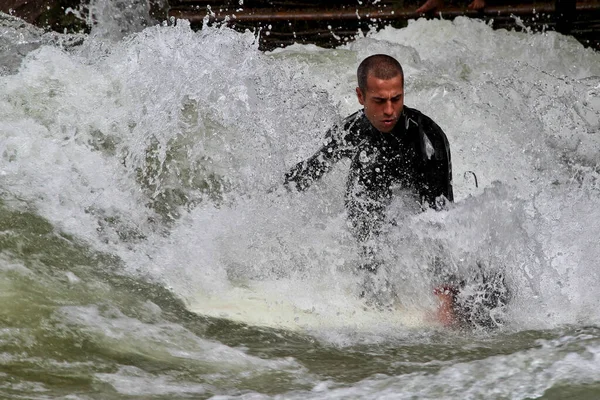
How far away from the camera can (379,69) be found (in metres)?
4.49

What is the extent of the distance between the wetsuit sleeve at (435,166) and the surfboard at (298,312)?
0.54 metres

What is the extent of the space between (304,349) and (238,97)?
232 cm

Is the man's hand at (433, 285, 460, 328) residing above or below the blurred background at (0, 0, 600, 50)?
below

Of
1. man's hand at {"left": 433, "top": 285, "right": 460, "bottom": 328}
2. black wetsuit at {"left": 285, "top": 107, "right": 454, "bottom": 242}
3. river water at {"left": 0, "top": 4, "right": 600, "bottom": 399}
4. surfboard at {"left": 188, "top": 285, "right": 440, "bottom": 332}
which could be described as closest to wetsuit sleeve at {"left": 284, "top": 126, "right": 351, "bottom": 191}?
black wetsuit at {"left": 285, "top": 107, "right": 454, "bottom": 242}

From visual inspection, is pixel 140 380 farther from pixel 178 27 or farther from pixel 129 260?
pixel 178 27

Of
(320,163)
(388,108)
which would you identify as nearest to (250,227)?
(320,163)

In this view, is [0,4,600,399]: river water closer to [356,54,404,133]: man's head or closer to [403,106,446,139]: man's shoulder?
[403,106,446,139]: man's shoulder

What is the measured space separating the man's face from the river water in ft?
1.46

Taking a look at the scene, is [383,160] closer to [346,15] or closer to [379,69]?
[379,69]

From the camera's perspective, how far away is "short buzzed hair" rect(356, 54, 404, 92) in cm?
447

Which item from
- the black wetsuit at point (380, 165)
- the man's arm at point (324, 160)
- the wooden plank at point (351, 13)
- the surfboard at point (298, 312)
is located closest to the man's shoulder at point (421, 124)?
the black wetsuit at point (380, 165)

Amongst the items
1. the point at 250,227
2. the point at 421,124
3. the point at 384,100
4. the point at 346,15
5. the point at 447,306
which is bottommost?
the point at 447,306

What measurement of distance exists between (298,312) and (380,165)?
795mm

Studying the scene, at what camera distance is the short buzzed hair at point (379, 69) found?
447 centimetres
